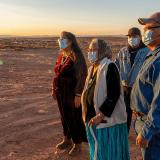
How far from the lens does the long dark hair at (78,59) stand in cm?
569

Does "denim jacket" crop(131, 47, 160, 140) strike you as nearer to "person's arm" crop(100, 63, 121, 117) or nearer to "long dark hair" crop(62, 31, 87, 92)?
"person's arm" crop(100, 63, 121, 117)

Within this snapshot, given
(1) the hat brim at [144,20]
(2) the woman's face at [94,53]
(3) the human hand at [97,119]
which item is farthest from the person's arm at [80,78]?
(1) the hat brim at [144,20]

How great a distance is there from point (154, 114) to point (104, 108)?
111 cm

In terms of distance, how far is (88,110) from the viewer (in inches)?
183

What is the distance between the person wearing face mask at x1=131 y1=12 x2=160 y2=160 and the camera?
11.0ft

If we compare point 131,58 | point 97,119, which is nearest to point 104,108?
point 97,119

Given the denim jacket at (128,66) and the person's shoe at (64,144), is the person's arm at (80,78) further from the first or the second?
the person's shoe at (64,144)

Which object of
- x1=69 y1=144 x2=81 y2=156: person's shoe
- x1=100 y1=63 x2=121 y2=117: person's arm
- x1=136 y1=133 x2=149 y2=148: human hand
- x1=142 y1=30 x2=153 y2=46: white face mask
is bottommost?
x1=69 y1=144 x2=81 y2=156: person's shoe

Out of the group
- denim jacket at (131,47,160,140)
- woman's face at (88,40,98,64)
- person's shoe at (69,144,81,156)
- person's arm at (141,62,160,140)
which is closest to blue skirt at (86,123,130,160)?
woman's face at (88,40,98,64)

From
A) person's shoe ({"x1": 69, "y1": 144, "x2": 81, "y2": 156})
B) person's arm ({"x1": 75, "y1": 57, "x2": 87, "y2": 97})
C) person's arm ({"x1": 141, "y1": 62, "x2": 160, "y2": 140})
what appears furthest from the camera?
person's shoe ({"x1": 69, "y1": 144, "x2": 81, "y2": 156})

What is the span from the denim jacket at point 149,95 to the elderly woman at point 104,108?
727 mm

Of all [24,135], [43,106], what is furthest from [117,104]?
[43,106]

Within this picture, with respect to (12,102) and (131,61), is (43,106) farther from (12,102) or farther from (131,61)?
(131,61)

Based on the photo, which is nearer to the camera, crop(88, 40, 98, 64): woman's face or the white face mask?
the white face mask
